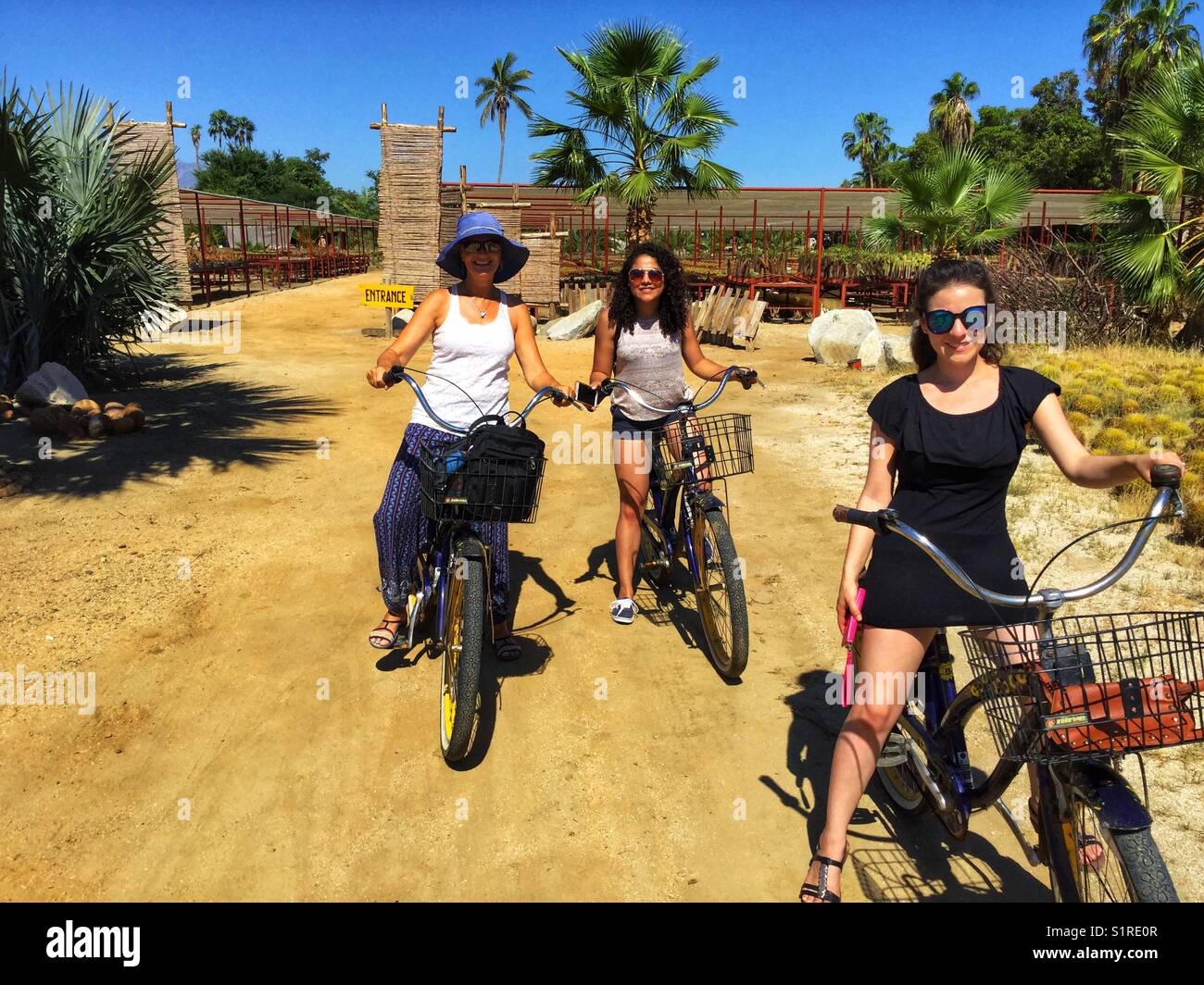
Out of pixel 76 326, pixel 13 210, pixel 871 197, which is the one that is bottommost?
pixel 76 326

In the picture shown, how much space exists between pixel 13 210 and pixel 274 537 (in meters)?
5.59

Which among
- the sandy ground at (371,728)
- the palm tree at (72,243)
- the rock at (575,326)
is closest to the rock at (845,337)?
the rock at (575,326)

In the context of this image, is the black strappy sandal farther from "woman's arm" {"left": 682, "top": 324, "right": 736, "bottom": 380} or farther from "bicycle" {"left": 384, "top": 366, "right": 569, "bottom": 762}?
"woman's arm" {"left": 682, "top": 324, "right": 736, "bottom": 380}

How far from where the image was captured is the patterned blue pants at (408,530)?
4.23m

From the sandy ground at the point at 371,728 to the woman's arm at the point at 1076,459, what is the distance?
4.52 ft

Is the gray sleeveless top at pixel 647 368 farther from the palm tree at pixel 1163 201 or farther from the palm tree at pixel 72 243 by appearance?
the palm tree at pixel 1163 201

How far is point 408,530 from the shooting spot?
4.29 meters

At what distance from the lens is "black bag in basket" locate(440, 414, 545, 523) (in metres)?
3.52

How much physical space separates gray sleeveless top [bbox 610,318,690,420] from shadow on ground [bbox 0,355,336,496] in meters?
4.36

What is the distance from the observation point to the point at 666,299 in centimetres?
479

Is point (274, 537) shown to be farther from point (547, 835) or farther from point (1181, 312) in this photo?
point (1181, 312)

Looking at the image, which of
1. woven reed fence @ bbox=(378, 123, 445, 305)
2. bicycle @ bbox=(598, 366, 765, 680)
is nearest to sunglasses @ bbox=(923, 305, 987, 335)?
bicycle @ bbox=(598, 366, 765, 680)

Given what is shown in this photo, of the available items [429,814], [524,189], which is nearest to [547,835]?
[429,814]

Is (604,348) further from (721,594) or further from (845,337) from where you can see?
(845,337)
